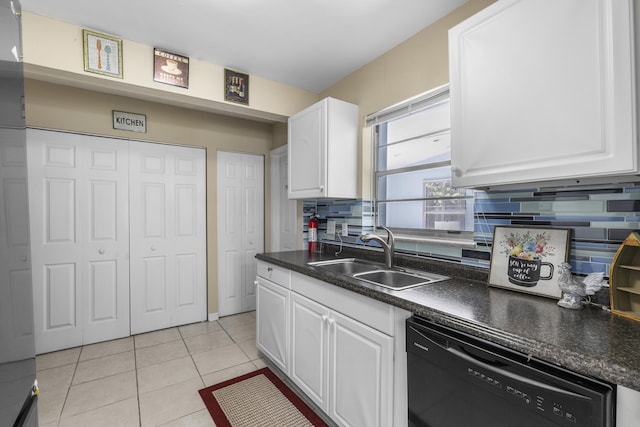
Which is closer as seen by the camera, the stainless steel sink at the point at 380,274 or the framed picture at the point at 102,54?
the stainless steel sink at the point at 380,274

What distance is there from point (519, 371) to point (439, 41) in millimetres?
1810

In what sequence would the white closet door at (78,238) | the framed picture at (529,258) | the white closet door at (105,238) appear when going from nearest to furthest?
the framed picture at (529,258) → the white closet door at (78,238) → the white closet door at (105,238)

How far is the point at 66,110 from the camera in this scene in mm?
2627

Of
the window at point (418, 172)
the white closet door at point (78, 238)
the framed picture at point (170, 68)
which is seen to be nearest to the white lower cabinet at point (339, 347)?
the window at point (418, 172)

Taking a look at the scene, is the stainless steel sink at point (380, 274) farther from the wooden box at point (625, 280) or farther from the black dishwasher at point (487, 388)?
the wooden box at point (625, 280)

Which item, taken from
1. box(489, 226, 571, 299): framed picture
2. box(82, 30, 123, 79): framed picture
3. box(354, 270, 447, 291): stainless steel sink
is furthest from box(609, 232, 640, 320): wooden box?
box(82, 30, 123, 79): framed picture

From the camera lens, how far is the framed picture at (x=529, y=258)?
1283 millimetres

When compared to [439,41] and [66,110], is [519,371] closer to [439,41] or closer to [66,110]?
[439,41]

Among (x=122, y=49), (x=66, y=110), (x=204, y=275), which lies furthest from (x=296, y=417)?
(x=66, y=110)

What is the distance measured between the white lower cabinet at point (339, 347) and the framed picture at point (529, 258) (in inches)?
22.0

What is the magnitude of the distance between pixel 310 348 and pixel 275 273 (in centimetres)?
62

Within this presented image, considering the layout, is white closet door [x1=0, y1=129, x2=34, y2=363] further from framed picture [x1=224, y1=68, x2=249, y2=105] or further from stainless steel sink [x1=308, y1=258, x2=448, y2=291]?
framed picture [x1=224, y1=68, x2=249, y2=105]

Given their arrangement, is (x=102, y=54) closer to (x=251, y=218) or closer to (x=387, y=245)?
(x=251, y=218)

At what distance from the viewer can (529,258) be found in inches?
53.5
